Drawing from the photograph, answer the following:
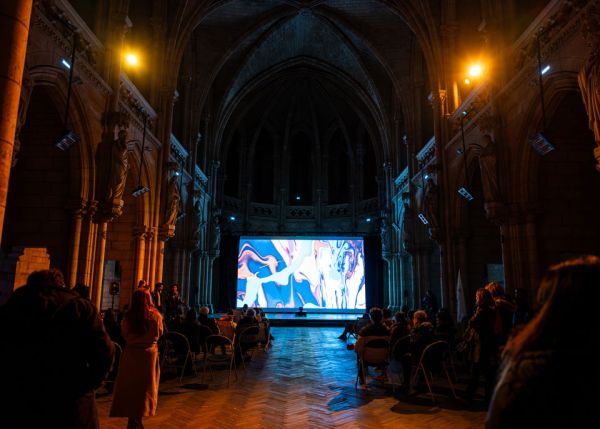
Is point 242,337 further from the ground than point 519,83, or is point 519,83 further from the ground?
point 519,83

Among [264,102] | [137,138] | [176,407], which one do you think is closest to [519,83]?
[176,407]

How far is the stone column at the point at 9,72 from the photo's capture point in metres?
3.06

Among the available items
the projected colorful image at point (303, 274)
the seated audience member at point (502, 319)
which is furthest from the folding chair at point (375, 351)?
the projected colorful image at point (303, 274)

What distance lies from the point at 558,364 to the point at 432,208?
12.2 metres

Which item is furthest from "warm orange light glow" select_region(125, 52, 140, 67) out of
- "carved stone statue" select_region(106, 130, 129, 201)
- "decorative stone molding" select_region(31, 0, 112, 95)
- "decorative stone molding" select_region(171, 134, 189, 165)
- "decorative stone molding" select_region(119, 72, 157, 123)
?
"carved stone statue" select_region(106, 130, 129, 201)

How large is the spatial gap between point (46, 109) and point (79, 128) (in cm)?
67

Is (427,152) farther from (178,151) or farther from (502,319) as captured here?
(502,319)

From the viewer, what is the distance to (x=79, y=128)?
8.95 metres

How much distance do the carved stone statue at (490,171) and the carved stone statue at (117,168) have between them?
7.76 metres

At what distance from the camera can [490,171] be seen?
30.3 ft

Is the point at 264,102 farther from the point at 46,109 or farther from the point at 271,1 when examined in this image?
the point at 46,109

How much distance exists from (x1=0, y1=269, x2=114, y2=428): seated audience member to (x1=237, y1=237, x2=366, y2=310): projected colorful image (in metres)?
19.6

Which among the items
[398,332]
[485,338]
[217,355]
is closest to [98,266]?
[217,355]

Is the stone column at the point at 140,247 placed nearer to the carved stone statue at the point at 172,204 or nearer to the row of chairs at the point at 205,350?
the carved stone statue at the point at 172,204
